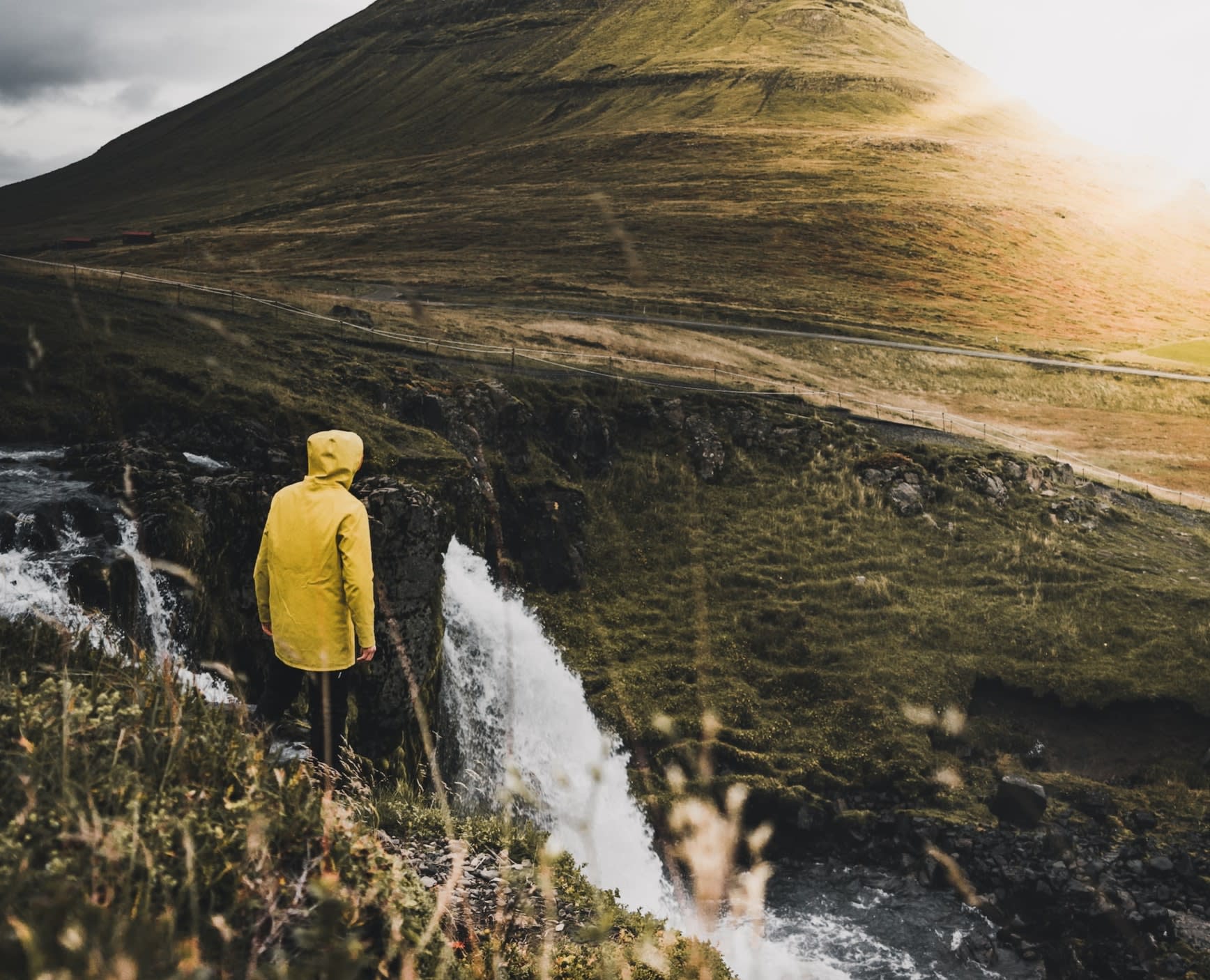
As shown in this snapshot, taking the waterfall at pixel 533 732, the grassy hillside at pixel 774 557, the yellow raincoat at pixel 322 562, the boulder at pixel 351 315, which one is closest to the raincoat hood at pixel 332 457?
the yellow raincoat at pixel 322 562

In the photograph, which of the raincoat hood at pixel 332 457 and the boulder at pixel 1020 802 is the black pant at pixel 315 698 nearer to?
the raincoat hood at pixel 332 457

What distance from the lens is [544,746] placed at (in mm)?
20594

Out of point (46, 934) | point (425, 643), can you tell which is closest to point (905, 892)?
point (425, 643)

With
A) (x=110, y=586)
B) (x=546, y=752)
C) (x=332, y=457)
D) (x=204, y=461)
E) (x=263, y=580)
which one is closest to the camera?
(x=332, y=457)

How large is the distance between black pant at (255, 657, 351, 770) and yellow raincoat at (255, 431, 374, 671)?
7.5 inches

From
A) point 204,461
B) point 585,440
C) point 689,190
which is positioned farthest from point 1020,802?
point 689,190

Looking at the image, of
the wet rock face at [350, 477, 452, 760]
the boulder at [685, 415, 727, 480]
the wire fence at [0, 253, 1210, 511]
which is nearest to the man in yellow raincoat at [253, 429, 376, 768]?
the wet rock face at [350, 477, 452, 760]

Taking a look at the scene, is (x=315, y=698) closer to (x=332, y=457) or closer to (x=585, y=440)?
(x=332, y=457)

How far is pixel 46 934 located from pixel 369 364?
96.2ft

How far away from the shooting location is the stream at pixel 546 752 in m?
13.5

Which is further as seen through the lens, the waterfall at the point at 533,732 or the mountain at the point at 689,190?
the mountain at the point at 689,190

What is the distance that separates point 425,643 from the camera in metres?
15.0

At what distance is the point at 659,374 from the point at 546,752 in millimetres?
25348

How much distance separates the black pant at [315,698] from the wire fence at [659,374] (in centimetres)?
3013
